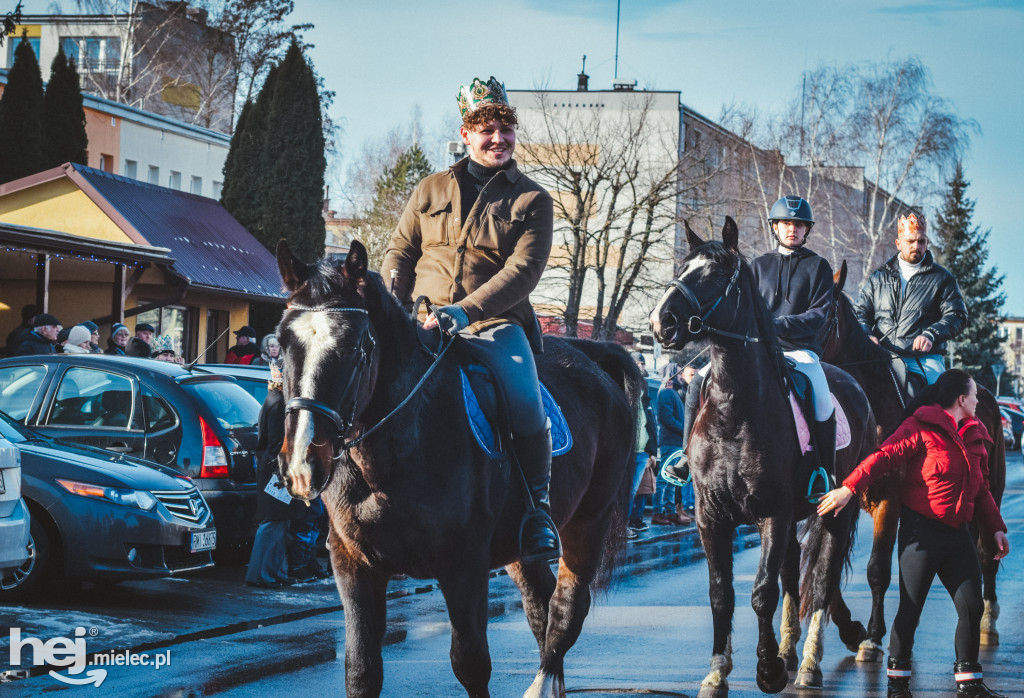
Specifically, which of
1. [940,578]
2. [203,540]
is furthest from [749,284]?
[203,540]

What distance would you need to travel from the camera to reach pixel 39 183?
2722cm

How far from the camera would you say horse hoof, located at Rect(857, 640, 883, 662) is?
844 cm

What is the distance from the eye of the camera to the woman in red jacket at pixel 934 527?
23.0ft

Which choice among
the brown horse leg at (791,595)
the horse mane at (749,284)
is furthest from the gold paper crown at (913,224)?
the brown horse leg at (791,595)

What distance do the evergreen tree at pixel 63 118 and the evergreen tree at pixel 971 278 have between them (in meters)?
36.6

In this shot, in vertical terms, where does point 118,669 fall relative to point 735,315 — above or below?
below

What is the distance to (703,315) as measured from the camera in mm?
7453

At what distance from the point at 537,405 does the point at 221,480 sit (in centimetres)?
595

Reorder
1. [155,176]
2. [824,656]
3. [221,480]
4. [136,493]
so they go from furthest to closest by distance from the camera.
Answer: [155,176], [221,480], [136,493], [824,656]

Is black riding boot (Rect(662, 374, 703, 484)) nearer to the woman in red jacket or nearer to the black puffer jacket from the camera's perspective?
the woman in red jacket

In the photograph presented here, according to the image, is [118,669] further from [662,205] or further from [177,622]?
[662,205]

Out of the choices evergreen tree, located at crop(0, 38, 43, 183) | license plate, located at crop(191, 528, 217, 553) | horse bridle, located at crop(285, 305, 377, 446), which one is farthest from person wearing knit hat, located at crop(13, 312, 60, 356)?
evergreen tree, located at crop(0, 38, 43, 183)

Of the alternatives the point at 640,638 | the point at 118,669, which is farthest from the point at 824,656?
the point at 118,669

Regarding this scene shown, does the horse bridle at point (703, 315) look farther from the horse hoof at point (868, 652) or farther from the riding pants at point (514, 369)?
the horse hoof at point (868, 652)
